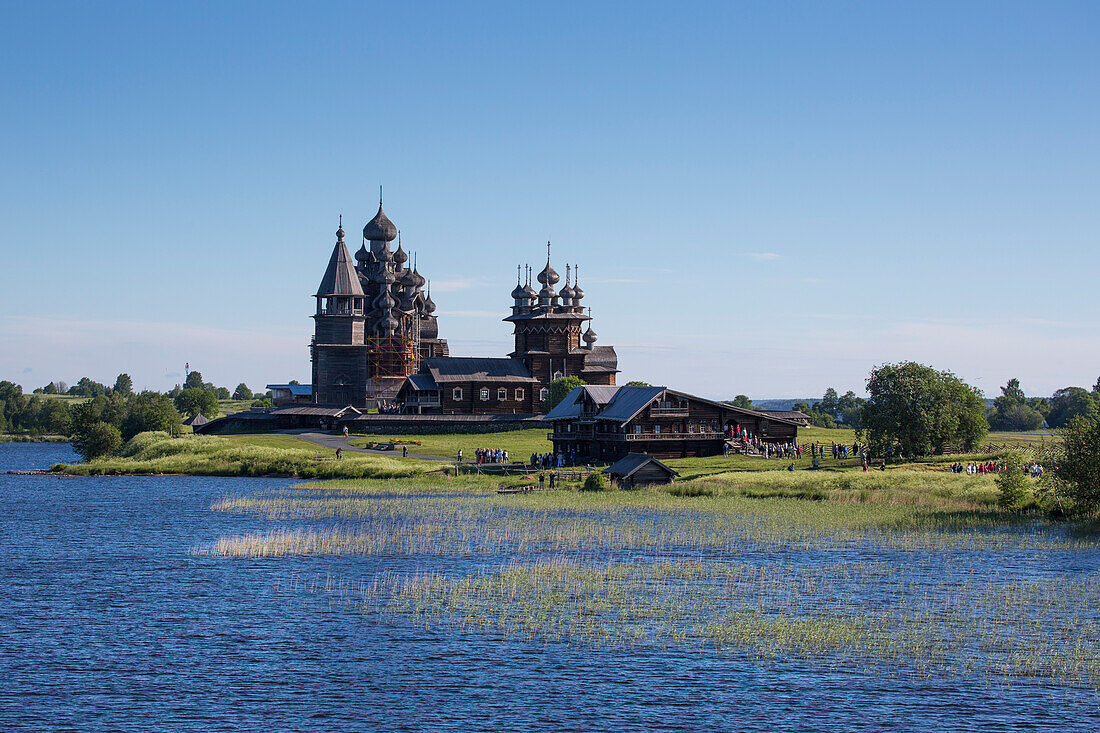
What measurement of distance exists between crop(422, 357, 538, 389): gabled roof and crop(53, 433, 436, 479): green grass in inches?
1103

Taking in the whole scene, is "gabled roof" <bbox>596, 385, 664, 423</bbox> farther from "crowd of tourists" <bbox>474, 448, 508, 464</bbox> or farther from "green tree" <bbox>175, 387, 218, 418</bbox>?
"green tree" <bbox>175, 387, 218, 418</bbox>

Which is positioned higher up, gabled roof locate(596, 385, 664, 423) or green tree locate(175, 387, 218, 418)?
green tree locate(175, 387, 218, 418)

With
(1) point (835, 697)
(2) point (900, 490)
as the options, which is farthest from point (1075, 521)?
(1) point (835, 697)

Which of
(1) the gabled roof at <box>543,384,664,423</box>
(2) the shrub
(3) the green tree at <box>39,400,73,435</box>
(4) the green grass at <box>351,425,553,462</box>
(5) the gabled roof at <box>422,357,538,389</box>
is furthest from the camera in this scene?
(3) the green tree at <box>39,400,73,435</box>

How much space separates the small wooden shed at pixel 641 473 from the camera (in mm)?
68500

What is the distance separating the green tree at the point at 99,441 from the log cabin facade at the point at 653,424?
3925 centimetres

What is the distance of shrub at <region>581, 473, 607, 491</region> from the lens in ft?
222

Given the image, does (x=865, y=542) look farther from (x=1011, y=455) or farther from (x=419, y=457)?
(x=419, y=457)

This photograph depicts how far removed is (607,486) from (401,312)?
74.0 metres

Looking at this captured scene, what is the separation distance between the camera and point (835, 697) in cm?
2694

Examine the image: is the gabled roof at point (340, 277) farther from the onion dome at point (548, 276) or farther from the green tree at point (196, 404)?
the green tree at point (196, 404)

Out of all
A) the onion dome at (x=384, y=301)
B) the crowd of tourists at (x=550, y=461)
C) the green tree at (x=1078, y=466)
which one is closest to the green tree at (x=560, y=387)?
the onion dome at (x=384, y=301)

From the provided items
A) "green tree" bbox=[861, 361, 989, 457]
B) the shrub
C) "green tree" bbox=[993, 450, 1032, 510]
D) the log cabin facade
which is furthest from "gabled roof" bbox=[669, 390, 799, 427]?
"green tree" bbox=[993, 450, 1032, 510]

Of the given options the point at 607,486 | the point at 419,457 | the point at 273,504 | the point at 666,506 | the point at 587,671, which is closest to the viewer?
A: the point at 587,671
